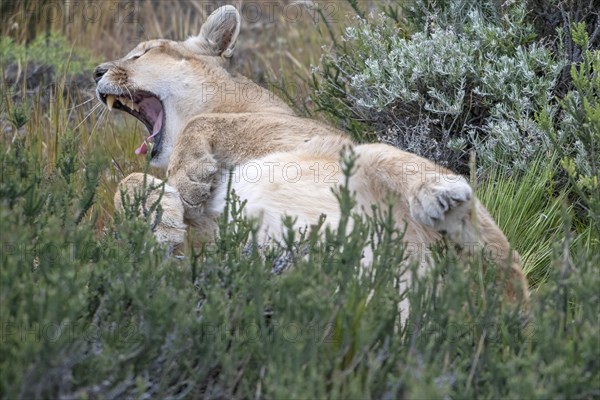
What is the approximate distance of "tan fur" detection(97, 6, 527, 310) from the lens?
3498mm

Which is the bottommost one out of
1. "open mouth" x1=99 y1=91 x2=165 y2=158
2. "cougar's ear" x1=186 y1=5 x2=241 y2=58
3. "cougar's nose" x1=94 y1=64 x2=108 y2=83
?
"open mouth" x1=99 y1=91 x2=165 y2=158

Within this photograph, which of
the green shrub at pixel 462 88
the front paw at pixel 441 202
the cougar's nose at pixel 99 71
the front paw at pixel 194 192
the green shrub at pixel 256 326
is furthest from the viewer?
the cougar's nose at pixel 99 71

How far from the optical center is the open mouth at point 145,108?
195 inches

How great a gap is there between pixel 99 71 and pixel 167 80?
408 millimetres

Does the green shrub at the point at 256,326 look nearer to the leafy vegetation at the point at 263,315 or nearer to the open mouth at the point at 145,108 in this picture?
the leafy vegetation at the point at 263,315

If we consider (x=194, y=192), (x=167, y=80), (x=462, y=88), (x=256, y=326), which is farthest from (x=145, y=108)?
(x=256, y=326)

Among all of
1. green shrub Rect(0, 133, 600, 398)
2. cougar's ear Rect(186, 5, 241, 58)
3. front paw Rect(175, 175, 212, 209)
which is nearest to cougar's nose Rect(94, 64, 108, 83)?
cougar's ear Rect(186, 5, 241, 58)

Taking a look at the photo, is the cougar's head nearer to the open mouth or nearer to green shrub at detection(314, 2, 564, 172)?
the open mouth

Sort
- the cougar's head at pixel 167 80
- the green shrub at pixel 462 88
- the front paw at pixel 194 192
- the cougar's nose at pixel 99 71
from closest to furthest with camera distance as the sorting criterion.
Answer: the front paw at pixel 194 192, the green shrub at pixel 462 88, the cougar's head at pixel 167 80, the cougar's nose at pixel 99 71

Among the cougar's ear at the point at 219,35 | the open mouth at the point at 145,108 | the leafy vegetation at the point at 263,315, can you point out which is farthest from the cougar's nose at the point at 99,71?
the leafy vegetation at the point at 263,315

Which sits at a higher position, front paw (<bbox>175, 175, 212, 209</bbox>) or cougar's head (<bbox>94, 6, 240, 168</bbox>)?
cougar's head (<bbox>94, 6, 240, 168</bbox>)

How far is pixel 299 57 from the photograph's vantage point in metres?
7.32

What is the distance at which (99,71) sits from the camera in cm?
509

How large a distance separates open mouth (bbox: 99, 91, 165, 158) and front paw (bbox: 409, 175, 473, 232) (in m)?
1.89
